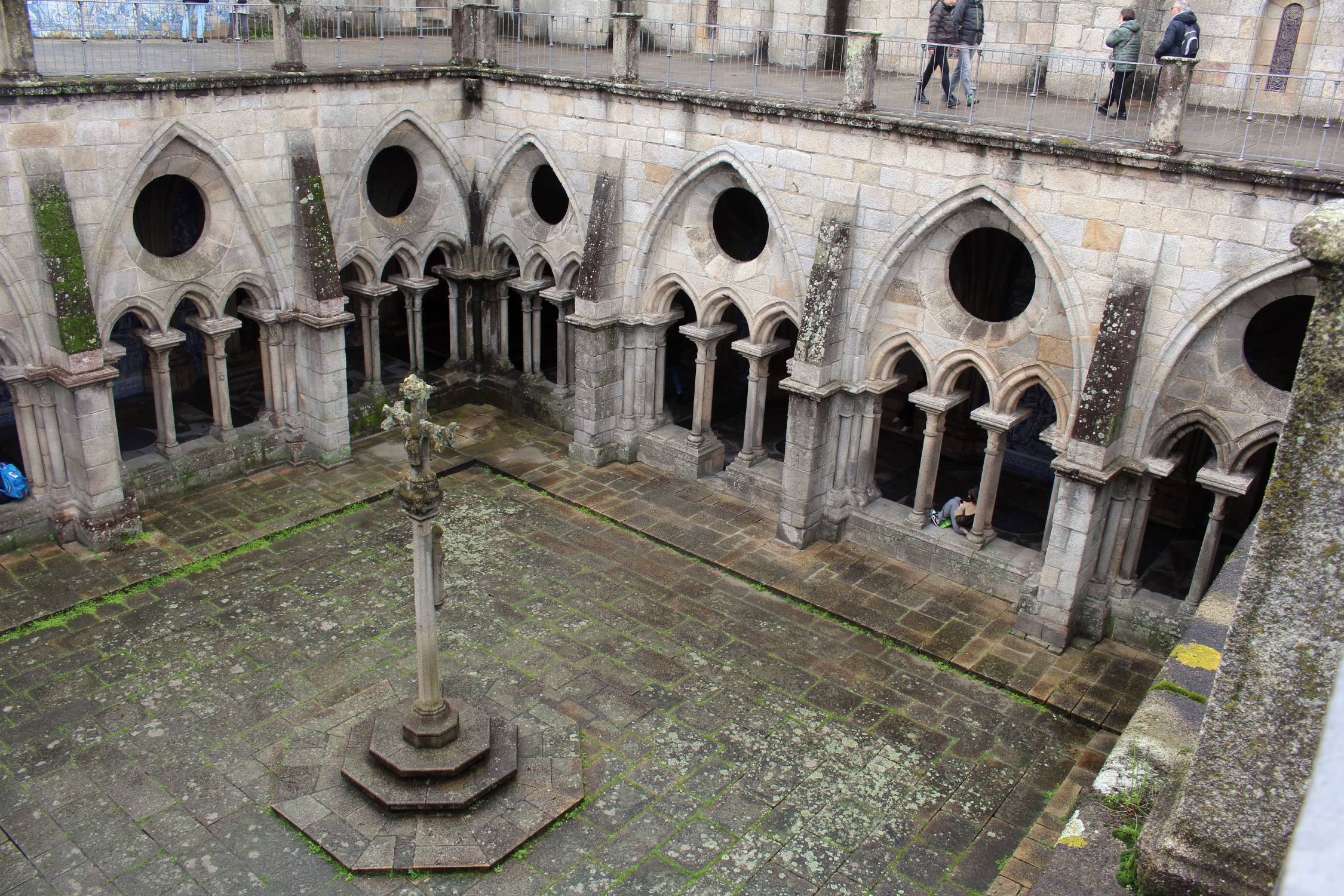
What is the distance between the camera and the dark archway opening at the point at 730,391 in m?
18.4

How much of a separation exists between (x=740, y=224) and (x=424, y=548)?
36.2 ft

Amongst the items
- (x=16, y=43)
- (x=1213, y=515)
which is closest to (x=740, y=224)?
(x=1213, y=515)

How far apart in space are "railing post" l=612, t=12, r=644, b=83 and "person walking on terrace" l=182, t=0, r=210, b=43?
5675 millimetres

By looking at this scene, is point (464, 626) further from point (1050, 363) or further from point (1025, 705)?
point (1050, 363)

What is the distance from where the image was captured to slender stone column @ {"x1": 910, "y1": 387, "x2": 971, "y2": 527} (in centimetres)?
1459

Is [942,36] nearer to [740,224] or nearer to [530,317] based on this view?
[740,224]

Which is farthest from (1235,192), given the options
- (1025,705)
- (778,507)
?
(778,507)

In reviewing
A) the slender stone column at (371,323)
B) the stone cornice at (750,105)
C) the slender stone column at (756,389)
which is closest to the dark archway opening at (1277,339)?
the stone cornice at (750,105)

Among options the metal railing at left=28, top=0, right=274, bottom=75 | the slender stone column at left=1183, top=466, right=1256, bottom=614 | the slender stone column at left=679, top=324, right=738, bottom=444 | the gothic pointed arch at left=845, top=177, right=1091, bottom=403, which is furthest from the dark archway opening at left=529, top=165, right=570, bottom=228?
the slender stone column at left=1183, top=466, right=1256, bottom=614

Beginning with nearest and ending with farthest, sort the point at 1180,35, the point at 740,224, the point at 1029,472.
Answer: the point at 1180,35
the point at 1029,472
the point at 740,224

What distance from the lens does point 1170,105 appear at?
1173 centimetres

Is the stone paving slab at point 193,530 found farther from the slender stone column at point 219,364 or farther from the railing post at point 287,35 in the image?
the railing post at point 287,35

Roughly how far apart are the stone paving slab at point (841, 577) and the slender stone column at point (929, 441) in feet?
2.54

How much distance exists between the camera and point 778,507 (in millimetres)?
16203
